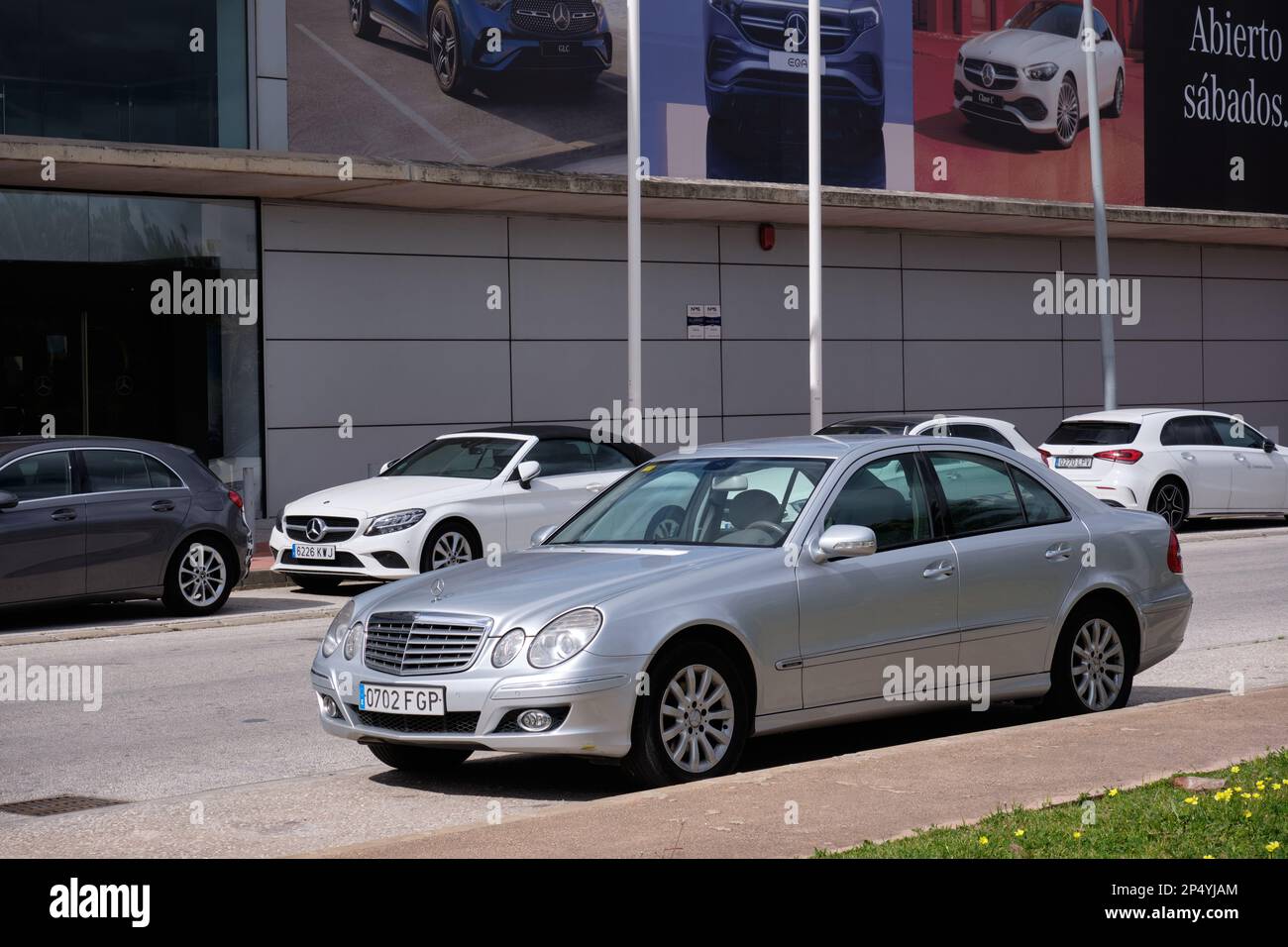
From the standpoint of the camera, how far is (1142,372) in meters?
31.3

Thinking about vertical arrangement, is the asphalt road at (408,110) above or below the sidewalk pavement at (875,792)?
above

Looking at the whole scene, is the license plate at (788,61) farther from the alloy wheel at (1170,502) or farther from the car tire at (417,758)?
the car tire at (417,758)

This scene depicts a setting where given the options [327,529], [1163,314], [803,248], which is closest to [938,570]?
[327,529]

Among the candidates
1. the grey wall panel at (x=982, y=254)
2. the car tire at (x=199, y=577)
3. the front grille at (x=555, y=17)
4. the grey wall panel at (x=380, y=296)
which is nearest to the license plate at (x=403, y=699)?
the car tire at (x=199, y=577)

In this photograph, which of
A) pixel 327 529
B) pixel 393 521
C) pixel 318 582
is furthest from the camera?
pixel 318 582

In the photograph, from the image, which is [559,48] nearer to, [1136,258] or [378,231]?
[378,231]

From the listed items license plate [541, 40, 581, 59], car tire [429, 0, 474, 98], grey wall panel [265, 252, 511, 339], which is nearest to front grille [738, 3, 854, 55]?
license plate [541, 40, 581, 59]

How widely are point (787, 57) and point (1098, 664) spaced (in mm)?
17600

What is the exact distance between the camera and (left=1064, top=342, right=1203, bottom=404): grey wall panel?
100.0 ft

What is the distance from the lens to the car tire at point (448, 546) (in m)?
16.1

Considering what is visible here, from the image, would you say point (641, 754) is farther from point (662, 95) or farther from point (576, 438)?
point (662, 95)

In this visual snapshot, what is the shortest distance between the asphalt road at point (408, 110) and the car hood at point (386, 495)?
234 inches

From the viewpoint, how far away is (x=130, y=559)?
14500 mm
